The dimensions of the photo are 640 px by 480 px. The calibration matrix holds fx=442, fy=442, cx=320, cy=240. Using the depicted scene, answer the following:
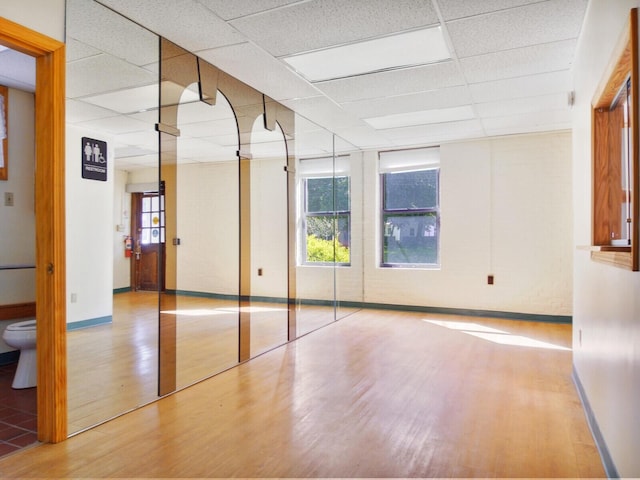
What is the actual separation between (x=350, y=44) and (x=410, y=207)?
3.82 m

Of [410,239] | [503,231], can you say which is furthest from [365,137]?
[503,231]

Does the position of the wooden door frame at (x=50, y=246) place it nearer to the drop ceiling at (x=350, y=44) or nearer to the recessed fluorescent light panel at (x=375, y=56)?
the drop ceiling at (x=350, y=44)

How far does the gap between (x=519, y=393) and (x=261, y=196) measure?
17.8 ft

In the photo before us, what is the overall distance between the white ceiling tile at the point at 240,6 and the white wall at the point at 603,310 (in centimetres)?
173

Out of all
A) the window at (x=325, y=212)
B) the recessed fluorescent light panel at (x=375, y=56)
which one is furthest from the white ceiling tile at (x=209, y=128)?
the recessed fluorescent light panel at (x=375, y=56)

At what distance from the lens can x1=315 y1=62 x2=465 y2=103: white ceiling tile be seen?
375 centimetres

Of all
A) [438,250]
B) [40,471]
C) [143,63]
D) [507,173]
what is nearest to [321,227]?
[438,250]

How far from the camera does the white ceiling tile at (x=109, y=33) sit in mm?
2590

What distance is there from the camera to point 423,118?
518cm

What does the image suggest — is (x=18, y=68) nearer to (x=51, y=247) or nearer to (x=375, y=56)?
(x=51, y=247)

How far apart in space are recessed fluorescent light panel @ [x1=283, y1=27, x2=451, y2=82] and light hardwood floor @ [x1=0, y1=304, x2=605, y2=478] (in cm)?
253

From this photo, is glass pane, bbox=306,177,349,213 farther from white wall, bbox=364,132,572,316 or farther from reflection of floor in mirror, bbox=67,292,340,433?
reflection of floor in mirror, bbox=67,292,340,433

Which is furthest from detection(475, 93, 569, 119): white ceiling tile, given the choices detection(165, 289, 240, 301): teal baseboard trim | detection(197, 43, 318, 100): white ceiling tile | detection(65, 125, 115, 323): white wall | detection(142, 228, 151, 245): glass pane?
detection(142, 228, 151, 245): glass pane

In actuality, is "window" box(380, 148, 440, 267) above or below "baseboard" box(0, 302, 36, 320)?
above
